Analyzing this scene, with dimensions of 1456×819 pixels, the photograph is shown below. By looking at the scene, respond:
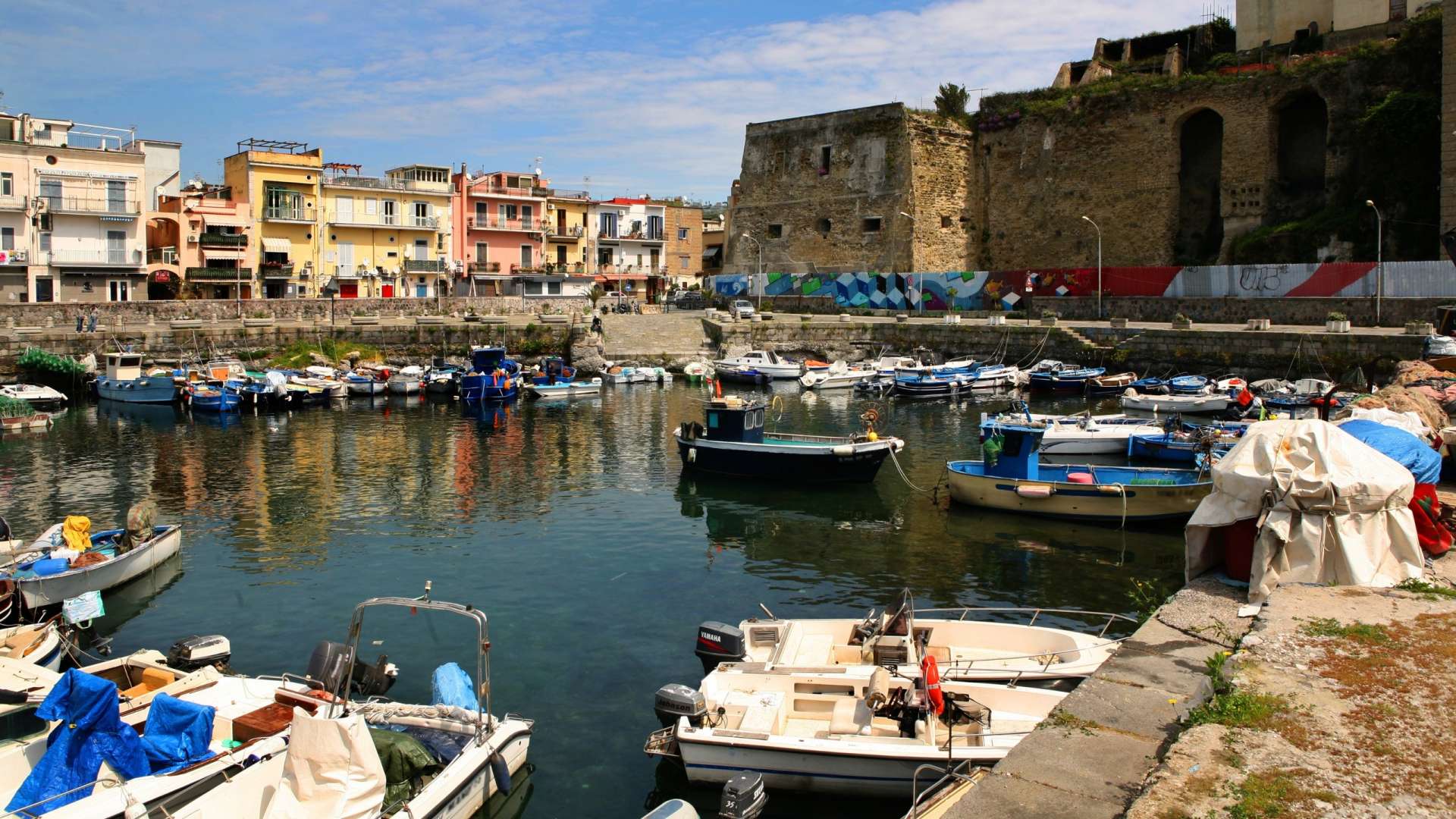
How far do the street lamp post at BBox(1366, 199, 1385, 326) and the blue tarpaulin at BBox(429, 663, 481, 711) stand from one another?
29926mm

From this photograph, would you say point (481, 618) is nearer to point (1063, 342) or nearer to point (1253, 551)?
point (1253, 551)

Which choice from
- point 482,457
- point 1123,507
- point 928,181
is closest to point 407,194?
point 928,181

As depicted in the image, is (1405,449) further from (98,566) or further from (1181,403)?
(1181,403)

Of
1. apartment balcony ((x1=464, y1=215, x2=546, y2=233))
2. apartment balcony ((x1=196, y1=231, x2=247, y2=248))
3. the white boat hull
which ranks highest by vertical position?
apartment balcony ((x1=464, y1=215, x2=546, y2=233))

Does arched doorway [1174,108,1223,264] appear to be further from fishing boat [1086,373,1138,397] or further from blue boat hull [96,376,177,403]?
blue boat hull [96,376,177,403]

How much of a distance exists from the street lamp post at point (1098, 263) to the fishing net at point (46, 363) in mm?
34339

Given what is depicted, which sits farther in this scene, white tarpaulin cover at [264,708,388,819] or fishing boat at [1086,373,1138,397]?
fishing boat at [1086,373,1138,397]

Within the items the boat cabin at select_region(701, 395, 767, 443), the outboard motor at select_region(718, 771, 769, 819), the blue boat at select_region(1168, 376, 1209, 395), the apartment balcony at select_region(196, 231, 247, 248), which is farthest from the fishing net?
the outboard motor at select_region(718, 771, 769, 819)

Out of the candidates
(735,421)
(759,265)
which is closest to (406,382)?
(735,421)

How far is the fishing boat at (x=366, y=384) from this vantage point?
3525 centimetres

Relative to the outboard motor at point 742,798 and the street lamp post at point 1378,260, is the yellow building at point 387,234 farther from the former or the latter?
the outboard motor at point 742,798

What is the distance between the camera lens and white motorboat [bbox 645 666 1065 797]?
818 cm

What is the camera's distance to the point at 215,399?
31.4 metres

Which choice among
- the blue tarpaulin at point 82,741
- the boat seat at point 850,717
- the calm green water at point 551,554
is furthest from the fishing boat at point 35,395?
the boat seat at point 850,717
